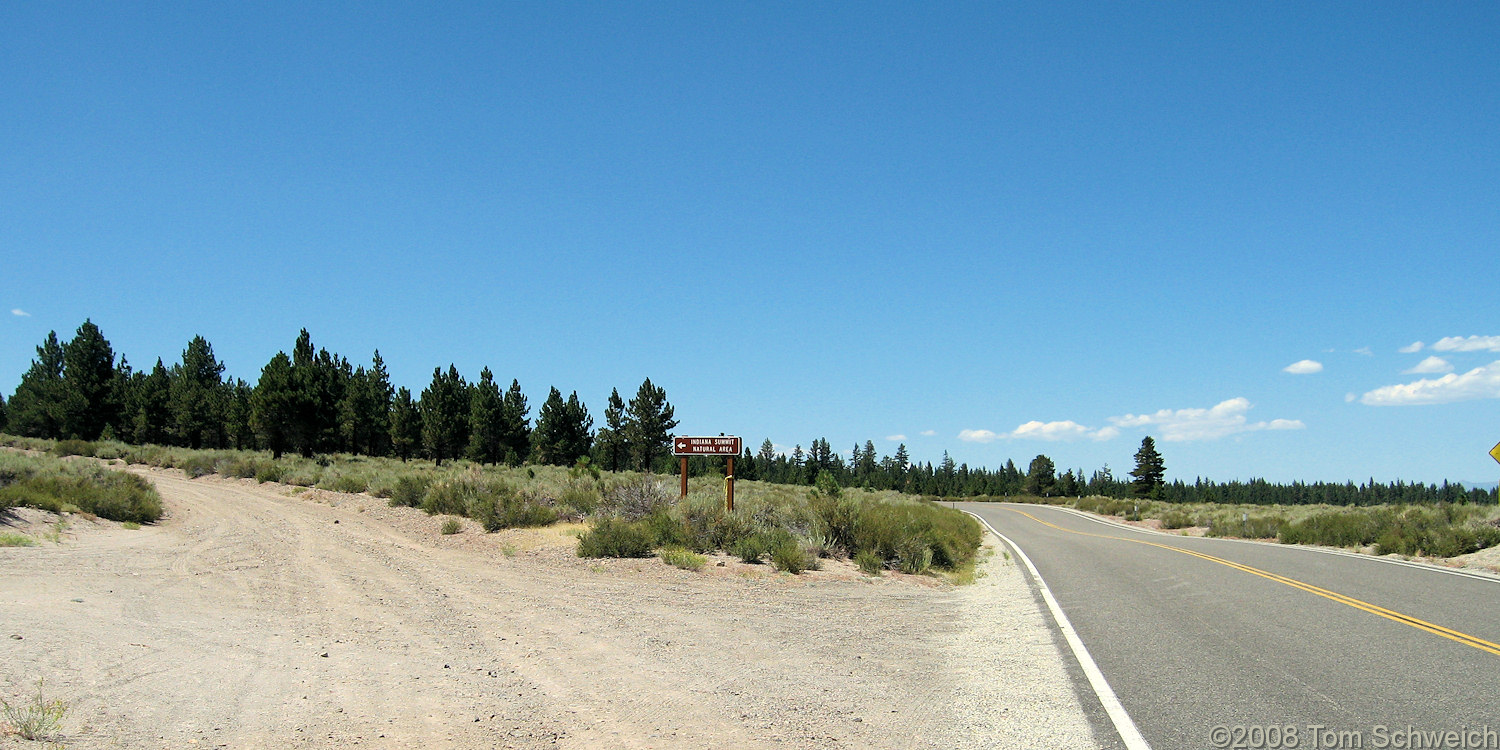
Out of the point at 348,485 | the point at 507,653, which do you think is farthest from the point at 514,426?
the point at 507,653

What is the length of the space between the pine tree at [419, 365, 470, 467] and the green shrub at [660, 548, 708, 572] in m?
49.1

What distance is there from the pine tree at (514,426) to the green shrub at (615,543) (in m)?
53.3

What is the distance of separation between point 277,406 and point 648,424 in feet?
109

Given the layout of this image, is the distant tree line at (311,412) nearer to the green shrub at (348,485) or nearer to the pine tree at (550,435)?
the pine tree at (550,435)

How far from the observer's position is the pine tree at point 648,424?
71.1 m

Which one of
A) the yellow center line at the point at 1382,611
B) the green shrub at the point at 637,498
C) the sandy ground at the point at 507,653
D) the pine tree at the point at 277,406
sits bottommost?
the sandy ground at the point at 507,653

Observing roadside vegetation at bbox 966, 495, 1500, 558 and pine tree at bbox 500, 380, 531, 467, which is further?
pine tree at bbox 500, 380, 531, 467

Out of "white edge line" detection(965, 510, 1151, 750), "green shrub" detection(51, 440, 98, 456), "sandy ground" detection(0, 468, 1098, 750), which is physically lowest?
"sandy ground" detection(0, 468, 1098, 750)

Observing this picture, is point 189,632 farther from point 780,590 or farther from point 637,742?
point 780,590

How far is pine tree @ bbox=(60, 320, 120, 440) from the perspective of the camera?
53.8 m

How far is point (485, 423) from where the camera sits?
64688 mm

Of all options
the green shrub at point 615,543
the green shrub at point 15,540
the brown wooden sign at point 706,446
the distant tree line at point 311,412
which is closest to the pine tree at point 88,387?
the distant tree line at point 311,412

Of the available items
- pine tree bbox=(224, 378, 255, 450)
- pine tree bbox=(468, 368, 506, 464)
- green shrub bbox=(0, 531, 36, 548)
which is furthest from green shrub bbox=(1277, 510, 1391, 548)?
pine tree bbox=(468, 368, 506, 464)

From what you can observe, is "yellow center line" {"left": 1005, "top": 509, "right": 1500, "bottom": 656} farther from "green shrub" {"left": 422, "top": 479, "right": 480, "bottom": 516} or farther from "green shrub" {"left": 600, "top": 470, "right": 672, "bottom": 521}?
"green shrub" {"left": 422, "top": 479, "right": 480, "bottom": 516}
